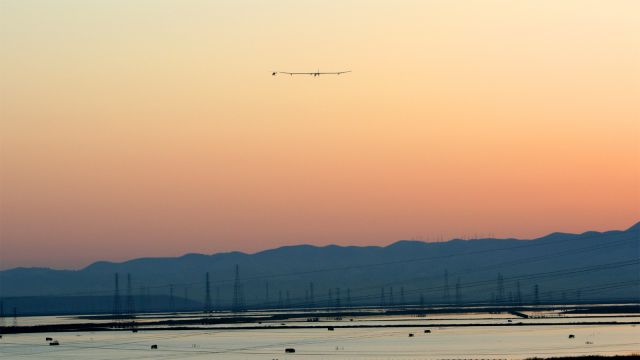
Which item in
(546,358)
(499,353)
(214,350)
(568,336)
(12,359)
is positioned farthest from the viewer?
(568,336)

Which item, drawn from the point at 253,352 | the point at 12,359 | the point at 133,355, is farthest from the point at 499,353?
the point at 12,359

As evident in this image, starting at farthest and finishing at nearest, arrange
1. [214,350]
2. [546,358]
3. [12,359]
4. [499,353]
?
[214,350], [12,359], [499,353], [546,358]

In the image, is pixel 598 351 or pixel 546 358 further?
pixel 598 351

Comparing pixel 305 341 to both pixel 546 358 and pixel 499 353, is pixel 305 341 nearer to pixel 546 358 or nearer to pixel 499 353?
pixel 499 353

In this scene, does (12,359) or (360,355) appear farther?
(12,359)

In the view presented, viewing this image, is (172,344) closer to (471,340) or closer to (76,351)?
(76,351)

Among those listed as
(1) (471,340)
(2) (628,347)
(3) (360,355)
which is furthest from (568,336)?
(3) (360,355)

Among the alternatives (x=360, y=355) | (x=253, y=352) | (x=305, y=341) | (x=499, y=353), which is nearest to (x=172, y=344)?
(x=305, y=341)

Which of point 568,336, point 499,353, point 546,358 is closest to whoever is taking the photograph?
point 546,358

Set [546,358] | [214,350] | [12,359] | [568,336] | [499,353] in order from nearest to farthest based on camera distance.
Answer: [546,358] → [499,353] → [12,359] → [214,350] → [568,336]
